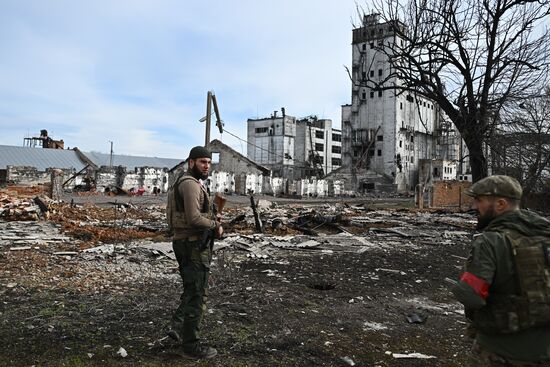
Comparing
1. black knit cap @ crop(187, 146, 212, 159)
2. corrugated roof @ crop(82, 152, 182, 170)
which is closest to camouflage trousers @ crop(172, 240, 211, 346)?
black knit cap @ crop(187, 146, 212, 159)

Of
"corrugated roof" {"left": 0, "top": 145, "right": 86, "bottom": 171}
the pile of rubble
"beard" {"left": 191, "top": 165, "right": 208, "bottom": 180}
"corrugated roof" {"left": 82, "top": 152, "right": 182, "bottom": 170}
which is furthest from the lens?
"corrugated roof" {"left": 82, "top": 152, "right": 182, "bottom": 170}

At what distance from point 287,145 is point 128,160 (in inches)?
1059

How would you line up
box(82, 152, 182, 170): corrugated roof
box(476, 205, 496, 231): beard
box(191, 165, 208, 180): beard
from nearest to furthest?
1. box(476, 205, 496, 231): beard
2. box(191, 165, 208, 180): beard
3. box(82, 152, 182, 170): corrugated roof

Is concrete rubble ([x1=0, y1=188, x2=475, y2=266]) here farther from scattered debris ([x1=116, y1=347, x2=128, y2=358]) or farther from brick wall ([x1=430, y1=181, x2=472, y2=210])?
brick wall ([x1=430, y1=181, x2=472, y2=210])

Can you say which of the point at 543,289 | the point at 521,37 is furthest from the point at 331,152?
the point at 543,289

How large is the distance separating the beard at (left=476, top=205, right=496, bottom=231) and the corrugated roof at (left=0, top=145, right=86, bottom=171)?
46.3m

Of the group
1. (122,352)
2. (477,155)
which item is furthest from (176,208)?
(477,155)

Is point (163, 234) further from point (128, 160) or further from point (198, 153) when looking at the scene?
point (128, 160)

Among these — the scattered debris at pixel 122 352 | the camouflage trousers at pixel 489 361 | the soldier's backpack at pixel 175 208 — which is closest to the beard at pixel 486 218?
the camouflage trousers at pixel 489 361

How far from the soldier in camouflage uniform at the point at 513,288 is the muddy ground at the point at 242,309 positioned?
1752 mm

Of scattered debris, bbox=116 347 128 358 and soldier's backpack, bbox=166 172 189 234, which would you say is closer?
scattered debris, bbox=116 347 128 358

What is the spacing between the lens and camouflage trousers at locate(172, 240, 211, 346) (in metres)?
3.67

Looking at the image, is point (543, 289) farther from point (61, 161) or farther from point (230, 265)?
point (61, 161)

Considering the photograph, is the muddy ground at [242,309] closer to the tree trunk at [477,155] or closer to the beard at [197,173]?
the beard at [197,173]
